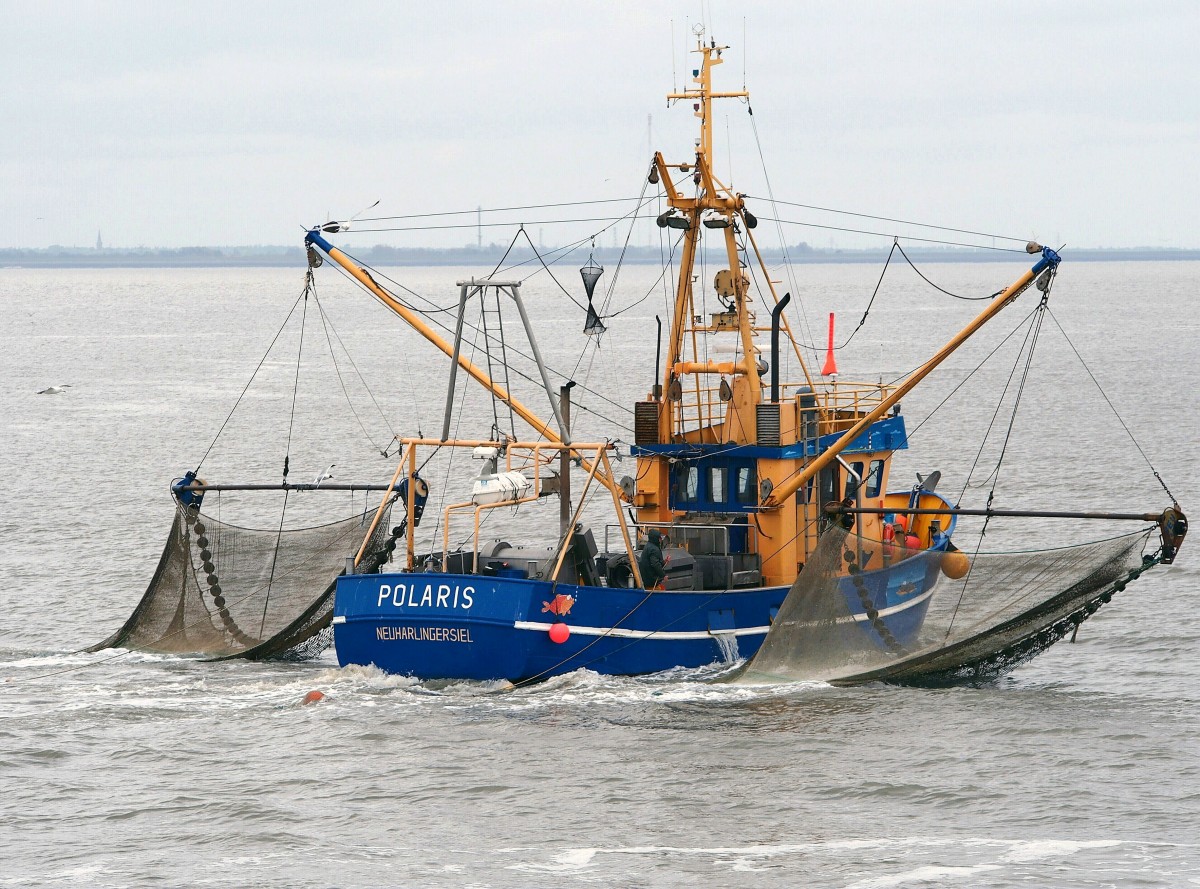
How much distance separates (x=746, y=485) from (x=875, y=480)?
11.5 ft

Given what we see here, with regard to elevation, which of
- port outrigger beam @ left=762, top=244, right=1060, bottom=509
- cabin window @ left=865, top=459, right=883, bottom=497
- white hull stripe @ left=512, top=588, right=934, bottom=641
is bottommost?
white hull stripe @ left=512, top=588, right=934, bottom=641

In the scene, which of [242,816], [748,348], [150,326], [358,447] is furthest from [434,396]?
[150,326]

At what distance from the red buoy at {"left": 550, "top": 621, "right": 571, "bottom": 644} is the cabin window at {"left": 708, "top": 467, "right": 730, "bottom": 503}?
4.81 meters

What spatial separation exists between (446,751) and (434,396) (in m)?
58.9

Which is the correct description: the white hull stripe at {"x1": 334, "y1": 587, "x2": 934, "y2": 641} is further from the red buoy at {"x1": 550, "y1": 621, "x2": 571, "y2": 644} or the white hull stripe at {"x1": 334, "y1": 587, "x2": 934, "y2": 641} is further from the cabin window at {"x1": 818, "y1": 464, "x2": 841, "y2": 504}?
the cabin window at {"x1": 818, "y1": 464, "x2": 841, "y2": 504}

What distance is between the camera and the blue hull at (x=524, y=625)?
80.8ft

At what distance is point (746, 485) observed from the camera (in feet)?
93.0

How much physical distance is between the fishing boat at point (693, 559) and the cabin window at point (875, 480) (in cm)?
6

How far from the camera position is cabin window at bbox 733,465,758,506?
1113 inches

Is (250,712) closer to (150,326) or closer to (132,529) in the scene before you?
(132,529)

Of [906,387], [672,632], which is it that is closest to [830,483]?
[906,387]

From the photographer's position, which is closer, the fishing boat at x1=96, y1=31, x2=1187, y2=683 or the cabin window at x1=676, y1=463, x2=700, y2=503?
the fishing boat at x1=96, y1=31, x2=1187, y2=683

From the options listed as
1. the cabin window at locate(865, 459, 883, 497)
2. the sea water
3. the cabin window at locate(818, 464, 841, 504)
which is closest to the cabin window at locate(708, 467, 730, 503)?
the cabin window at locate(818, 464, 841, 504)

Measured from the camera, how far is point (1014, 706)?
26156 mm
